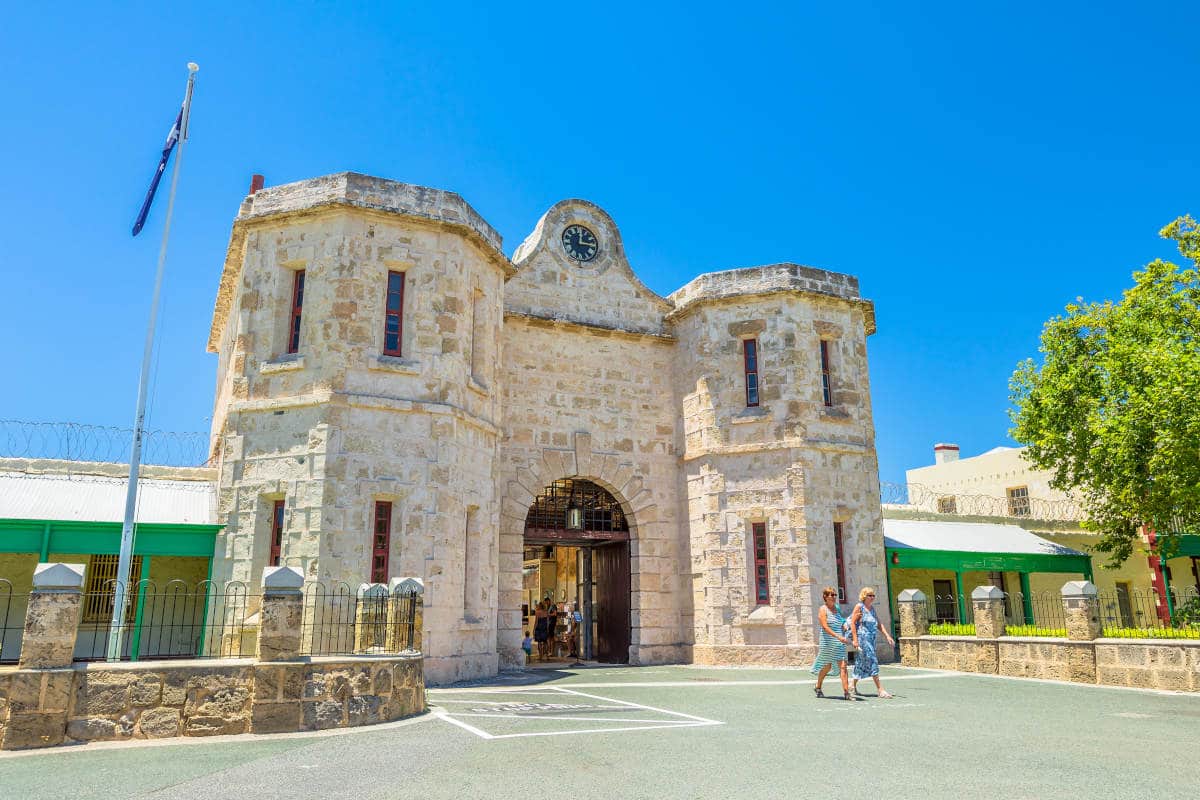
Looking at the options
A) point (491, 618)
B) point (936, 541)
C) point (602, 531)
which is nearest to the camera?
point (491, 618)

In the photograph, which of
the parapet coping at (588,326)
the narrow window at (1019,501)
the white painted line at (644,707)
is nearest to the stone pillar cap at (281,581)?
the white painted line at (644,707)

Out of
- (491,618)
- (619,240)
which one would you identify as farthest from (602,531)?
(619,240)

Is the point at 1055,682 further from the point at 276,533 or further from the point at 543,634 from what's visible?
the point at 276,533

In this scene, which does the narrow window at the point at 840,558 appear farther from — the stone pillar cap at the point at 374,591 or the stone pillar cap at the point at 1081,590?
the stone pillar cap at the point at 374,591

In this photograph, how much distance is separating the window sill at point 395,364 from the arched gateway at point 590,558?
16.3ft

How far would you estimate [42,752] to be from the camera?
304 inches

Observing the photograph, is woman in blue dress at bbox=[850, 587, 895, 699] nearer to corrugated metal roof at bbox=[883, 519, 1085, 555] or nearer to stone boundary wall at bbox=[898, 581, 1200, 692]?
stone boundary wall at bbox=[898, 581, 1200, 692]

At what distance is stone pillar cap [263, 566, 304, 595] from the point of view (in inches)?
358

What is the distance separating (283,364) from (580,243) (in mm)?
8211

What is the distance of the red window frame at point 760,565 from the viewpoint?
59.5 feet

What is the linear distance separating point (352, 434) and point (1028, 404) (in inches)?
700

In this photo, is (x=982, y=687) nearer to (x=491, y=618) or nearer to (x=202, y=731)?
(x=491, y=618)

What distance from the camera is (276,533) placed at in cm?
1445

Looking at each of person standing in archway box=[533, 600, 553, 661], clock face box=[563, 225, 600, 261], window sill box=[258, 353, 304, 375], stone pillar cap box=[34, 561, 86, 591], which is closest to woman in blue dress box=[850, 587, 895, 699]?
stone pillar cap box=[34, 561, 86, 591]
